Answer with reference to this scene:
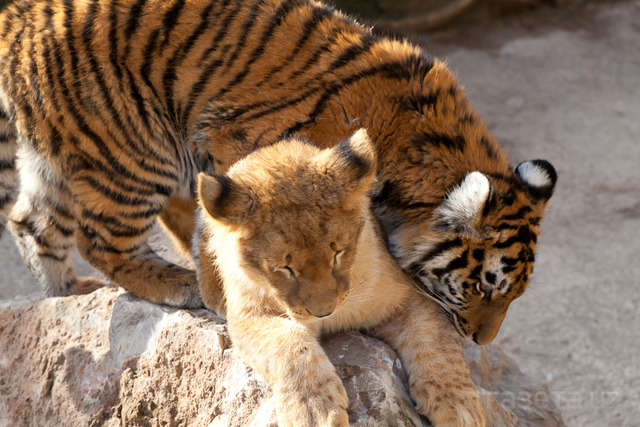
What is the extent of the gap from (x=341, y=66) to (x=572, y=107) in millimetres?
6999

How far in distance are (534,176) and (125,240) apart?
2.38 m

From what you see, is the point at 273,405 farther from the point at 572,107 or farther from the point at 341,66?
the point at 572,107

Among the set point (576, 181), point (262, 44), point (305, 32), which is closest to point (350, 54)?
point (305, 32)

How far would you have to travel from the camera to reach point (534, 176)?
381 centimetres

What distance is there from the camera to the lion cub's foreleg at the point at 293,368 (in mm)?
2873

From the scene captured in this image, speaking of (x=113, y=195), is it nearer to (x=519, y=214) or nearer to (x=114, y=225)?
(x=114, y=225)

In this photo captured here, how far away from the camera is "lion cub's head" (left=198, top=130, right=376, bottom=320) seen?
3133 mm

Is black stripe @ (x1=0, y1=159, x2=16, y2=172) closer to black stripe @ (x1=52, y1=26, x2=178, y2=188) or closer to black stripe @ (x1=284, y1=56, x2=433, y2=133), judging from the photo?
black stripe @ (x1=52, y1=26, x2=178, y2=188)

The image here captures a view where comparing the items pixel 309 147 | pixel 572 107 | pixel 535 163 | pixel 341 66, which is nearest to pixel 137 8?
A: pixel 341 66

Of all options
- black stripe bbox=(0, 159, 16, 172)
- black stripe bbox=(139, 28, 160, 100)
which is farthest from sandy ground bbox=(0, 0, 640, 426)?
black stripe bbox=(139, 28, 160, 100)

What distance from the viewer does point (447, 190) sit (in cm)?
370

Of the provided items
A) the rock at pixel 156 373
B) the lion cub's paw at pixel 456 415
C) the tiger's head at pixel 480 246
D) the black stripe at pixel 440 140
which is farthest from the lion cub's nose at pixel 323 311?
the black stripe at pixel 440 140

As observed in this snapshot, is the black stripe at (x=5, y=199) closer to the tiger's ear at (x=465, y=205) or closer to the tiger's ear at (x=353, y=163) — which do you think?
the tiger's ear at (x=353, y=163)

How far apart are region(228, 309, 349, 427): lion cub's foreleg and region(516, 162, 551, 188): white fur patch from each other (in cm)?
139
